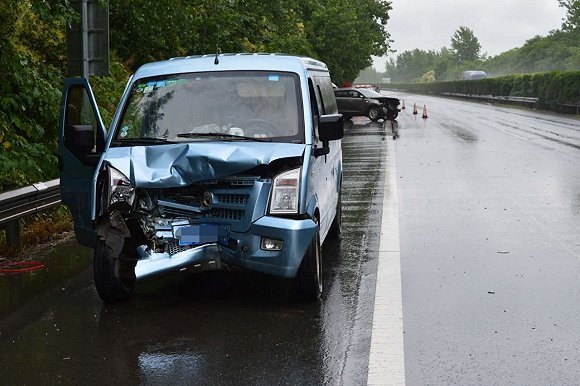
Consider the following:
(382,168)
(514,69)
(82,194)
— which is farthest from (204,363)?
(514,69)

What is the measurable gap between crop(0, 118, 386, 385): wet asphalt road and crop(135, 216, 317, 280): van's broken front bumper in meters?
0.35

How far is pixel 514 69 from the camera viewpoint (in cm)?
14150

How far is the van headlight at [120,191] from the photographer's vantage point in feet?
23.2

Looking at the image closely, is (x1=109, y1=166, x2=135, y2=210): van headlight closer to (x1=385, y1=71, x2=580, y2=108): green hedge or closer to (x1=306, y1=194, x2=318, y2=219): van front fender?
(x1=306, y1=194, x2=318, y2=219): van front fender

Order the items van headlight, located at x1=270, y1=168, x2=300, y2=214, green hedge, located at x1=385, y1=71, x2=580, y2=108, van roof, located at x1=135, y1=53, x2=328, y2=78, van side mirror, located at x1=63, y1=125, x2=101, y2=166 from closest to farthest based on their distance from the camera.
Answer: van headlight, located at x1=270, y1=168, x2=300, y2=214 < van side mirror, located at x1=63, y1=125, x2=101, y2=166 < van roof, located at x1=135, y1=53, x2=328, y2=78 < green hedge, located at x1=385, y1=71, x2=580, y2=108

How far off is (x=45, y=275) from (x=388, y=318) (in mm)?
3434

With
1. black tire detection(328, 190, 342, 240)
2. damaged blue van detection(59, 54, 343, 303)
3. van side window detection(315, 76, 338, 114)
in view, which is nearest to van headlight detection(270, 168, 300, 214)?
damaged blue van detection(59, 54, 343, 303)

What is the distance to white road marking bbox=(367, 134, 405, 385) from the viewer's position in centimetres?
549

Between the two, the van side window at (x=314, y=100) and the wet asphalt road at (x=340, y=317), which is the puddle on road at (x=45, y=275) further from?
the van side window at (x=314, y=100)

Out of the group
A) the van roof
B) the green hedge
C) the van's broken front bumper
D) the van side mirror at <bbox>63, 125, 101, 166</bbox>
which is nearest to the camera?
the van's broken front bumper

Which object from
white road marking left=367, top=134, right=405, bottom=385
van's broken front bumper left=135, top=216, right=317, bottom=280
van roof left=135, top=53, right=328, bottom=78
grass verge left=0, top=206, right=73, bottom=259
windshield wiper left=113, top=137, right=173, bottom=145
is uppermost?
van roof left=135, top=53, right=328, bottom=78

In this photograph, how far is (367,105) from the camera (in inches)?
1656

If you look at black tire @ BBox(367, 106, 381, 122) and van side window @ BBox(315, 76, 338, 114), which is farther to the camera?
black tire @ BBox(367, 106, 381, 122)

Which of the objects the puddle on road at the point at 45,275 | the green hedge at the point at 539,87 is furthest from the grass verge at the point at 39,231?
the green hedge at the point at 539,87
